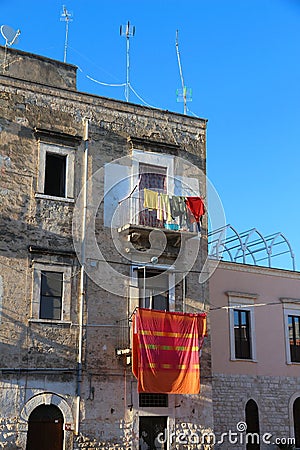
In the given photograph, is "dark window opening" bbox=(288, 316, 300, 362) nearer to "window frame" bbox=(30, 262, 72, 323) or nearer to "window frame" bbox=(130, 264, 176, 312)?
"window frame" bbox=(130, 264, 176, 312)

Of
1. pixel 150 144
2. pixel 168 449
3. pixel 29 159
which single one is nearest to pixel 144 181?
pixel 150 144

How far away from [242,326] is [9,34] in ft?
45.5

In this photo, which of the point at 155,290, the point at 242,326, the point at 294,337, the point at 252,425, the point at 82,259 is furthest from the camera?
the point at 294,337

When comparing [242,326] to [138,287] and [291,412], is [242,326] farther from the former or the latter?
[138,287]

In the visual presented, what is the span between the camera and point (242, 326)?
997 inches

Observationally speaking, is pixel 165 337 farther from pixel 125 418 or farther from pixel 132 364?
pixel 125 418

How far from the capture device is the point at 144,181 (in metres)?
21.8

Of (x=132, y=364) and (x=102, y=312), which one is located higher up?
(x=102, y=312)

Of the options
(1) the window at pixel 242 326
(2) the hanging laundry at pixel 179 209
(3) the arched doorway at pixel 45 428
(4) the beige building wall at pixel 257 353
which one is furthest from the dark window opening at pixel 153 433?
(2) the hanging laundry at pixel 179 209

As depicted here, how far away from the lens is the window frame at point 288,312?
26016 millimetres

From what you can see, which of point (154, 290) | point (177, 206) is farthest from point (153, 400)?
point (177, 206)

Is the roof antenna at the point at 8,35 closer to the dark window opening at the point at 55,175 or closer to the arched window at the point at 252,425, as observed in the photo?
the dark window opening at the point at 55,175

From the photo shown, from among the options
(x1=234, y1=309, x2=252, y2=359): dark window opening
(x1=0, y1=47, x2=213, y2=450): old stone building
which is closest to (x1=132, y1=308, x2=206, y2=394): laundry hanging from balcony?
(x1=0, y1=47, x2=213, y2=450): old stone building

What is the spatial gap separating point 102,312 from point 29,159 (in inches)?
207
